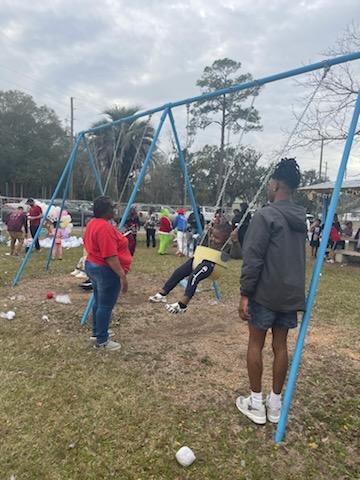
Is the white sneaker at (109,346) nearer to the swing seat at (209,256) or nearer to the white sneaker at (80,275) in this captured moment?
the swing seat at (209,256)

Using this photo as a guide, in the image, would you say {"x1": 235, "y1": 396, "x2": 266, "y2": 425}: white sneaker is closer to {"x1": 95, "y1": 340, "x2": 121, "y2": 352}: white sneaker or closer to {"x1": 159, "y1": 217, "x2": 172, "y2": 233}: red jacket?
{"x1": 95, "y1": 340, "x2": 121, "y2": 352}: white sneaker

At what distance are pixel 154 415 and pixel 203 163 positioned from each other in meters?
33.4

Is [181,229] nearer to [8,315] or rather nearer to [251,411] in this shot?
[8,315]

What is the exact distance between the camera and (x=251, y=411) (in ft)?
9.55

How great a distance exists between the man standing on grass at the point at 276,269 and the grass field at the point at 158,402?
1.46ft

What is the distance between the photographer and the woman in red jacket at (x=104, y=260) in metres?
3.72

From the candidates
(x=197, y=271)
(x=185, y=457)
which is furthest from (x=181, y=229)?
(x=185, y=457)

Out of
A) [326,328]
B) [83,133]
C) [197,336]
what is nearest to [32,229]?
[83,133]

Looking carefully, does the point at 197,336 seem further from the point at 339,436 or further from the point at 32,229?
the point at 32,229

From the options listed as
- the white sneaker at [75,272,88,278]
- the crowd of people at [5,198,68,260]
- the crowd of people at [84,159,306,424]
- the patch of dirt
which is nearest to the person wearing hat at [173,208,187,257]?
the crowd of people at [5,198,68,260]

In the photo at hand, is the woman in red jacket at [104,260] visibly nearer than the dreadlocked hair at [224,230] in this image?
Yes

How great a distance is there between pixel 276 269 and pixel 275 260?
6cm

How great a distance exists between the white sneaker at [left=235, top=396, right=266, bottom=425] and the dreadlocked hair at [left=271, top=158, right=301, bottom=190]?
5.67ft

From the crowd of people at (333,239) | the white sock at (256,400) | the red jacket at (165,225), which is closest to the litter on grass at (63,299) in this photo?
the white sock at (256,400)
